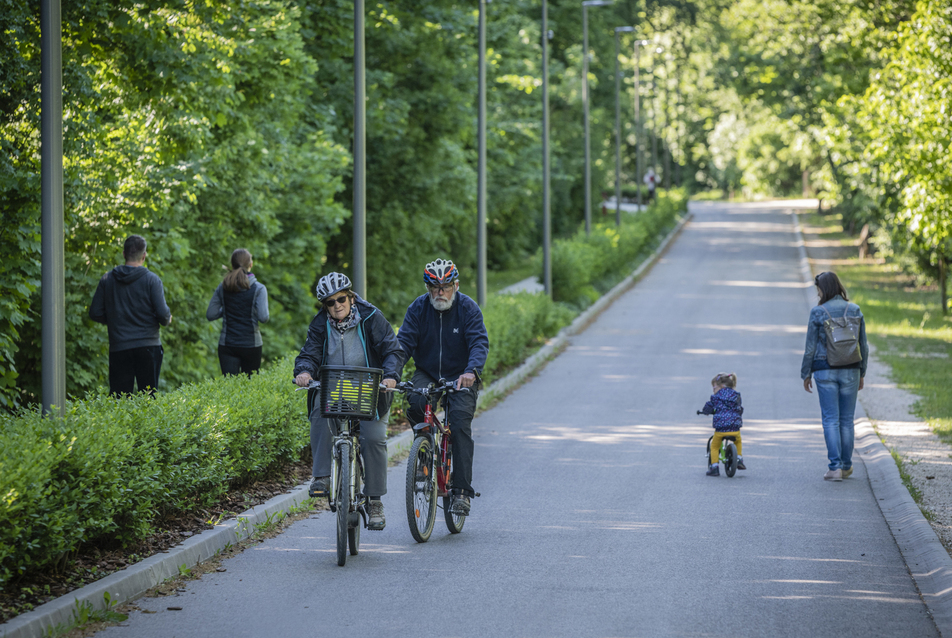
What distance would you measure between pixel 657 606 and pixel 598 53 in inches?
1792

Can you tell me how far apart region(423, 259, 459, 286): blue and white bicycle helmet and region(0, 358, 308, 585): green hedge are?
180 centimetres

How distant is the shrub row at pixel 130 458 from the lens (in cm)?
550

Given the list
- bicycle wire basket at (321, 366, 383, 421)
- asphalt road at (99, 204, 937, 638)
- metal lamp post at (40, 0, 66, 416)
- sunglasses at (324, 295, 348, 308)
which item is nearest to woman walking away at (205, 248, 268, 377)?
asphalt road at (99, 204, 937, 638)

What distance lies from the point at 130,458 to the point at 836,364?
623 centimetres

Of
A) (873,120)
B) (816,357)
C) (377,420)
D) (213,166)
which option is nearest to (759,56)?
(873,120)

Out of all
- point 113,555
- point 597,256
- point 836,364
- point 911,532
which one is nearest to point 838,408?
point 836,364

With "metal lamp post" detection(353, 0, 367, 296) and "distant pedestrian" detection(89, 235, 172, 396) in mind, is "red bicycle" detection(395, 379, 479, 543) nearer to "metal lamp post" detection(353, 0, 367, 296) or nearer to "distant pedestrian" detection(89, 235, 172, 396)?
"distant pedestrian" detection(89, 235, 172, 396)

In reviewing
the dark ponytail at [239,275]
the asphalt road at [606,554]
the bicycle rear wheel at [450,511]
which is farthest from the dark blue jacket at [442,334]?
the dark ponytail at [239,275]

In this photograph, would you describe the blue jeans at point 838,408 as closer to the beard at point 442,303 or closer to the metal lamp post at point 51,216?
the beard at point 442,303

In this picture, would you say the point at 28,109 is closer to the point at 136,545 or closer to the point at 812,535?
the point at 136,545

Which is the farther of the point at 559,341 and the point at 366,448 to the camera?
the point at 559,341

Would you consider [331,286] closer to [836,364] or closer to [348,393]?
[348,393]

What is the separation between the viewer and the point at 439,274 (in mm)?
7352

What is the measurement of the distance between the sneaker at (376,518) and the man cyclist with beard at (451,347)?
0.65 meters
